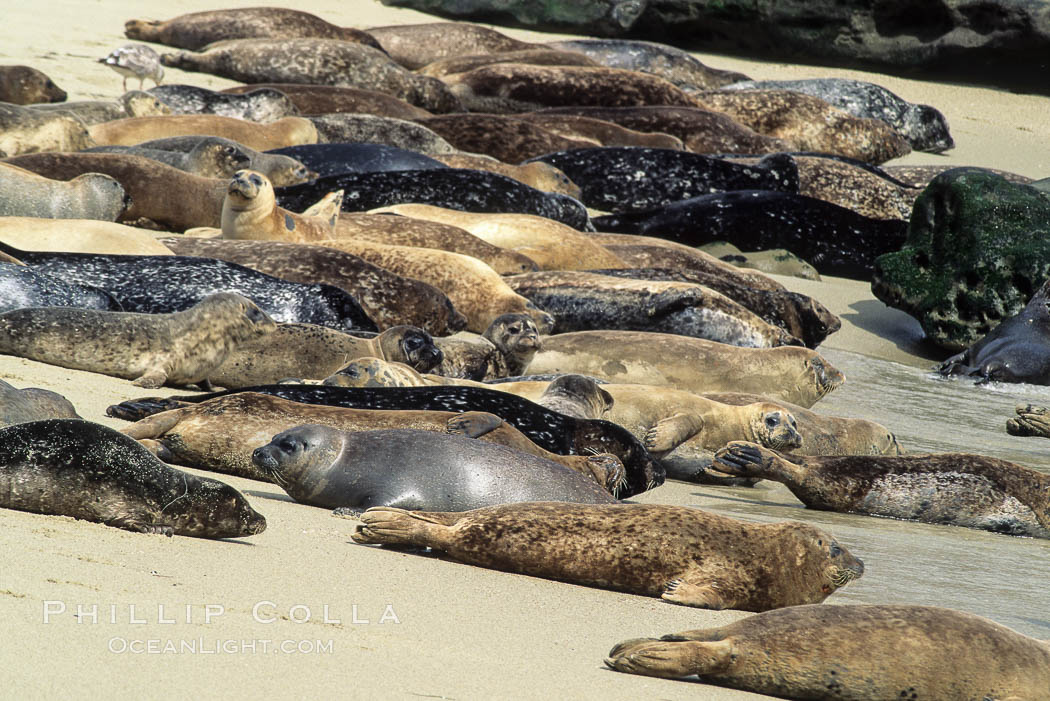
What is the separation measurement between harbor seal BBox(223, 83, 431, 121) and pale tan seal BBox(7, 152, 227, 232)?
13.7 ft

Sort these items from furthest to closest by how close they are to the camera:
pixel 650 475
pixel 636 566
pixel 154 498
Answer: pixel 650 475, pixel 636 566, pixel 154 498

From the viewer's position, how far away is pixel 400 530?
3.44m

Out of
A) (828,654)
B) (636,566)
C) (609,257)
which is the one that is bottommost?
(609,257)

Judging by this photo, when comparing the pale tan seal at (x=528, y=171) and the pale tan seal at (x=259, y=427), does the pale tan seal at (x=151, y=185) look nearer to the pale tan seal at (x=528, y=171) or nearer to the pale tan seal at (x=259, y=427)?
the pale tan seal at (x=528, y=171)

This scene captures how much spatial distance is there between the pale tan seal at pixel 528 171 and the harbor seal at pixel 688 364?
3.89 metres

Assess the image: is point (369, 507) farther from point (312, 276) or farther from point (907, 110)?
point (907, 110)

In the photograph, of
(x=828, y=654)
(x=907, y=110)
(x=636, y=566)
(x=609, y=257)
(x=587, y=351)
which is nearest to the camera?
(x=828, y=654)

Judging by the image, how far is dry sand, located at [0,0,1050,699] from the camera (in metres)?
2.14

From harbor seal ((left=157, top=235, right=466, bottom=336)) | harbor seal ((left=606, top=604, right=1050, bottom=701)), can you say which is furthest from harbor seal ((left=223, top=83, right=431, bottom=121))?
harbor seal ((left=606, top=604, right=1050, bottom=701))

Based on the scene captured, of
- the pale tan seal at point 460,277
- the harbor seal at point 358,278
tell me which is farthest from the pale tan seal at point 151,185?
the harbor seal at point 358,278

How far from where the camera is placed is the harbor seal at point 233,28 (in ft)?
48.9

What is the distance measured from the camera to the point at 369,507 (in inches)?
148

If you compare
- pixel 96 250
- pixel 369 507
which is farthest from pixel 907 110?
pixel 369 507

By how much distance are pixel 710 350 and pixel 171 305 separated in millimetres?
2535
